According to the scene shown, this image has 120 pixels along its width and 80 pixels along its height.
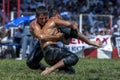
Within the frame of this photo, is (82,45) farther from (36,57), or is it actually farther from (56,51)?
(56,51)

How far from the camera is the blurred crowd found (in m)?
21.6

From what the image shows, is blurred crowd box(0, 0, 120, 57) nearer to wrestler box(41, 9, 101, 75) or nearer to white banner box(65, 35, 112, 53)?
white banner box(65, 35, 112, 53)

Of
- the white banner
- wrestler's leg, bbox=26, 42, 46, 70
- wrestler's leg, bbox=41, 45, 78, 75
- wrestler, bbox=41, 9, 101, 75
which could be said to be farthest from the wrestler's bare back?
the white banner

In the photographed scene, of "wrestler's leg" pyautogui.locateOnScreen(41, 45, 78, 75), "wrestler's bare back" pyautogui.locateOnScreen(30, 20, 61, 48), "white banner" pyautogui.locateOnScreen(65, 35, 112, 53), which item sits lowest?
"white banner" pyautogui.locateOnScreen(65, 35, 112, 53)

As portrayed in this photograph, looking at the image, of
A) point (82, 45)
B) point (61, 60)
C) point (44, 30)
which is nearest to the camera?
point (61, 60)

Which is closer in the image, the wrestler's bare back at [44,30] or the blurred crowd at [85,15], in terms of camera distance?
the wrestler's bare back at [44,30]

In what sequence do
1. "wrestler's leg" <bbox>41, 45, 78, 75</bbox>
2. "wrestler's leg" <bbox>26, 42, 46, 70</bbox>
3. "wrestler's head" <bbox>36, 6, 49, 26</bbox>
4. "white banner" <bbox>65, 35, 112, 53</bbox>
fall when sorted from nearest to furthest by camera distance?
"wrestler's leg" <bbox>41, 45, 78, 75</bbox>
"wrestler's head" <bbox>36, 6, 49, 26</bbox>
"wrestler's leg" <bbox>26, 42, 46, 70</bbox>
"white banner" <bbox>65, 35, 112, 53</bbox>

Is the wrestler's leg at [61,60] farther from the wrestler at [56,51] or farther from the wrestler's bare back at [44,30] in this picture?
the wrestler's bare back at [44,30]

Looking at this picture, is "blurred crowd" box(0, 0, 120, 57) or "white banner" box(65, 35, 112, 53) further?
"blurred crowd" box(0, 0, 120, 57)

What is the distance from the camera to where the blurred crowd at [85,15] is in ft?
71.0

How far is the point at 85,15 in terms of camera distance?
21.8m

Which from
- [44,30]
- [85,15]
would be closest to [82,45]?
[85,15]

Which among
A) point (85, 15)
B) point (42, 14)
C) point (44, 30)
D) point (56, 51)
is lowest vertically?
point (85, 15)

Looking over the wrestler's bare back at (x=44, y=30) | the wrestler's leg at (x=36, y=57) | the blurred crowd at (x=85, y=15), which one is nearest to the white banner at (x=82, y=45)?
the blurred crowd at (x=85, y=15)
